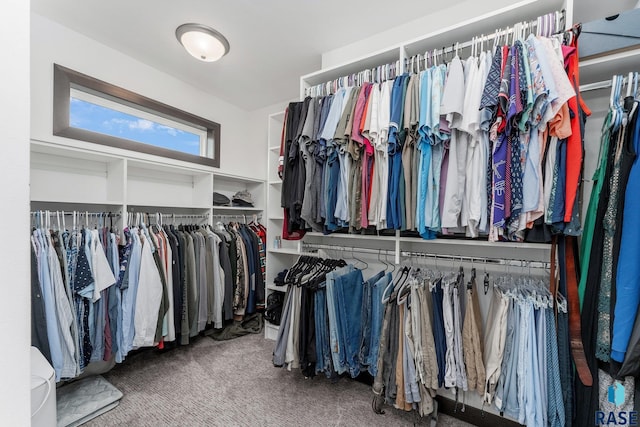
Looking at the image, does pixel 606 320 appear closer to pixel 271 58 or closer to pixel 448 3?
pixel 448 3

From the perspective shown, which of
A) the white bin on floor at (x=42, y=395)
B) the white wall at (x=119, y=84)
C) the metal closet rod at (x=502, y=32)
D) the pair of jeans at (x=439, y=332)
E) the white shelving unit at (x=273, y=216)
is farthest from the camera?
the white shelving unit at (x=273, y=216)

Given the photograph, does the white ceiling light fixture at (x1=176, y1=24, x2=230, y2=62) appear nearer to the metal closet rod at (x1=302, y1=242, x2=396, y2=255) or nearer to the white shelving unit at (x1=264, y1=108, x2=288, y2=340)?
the white shelving unit at (x1=264, y1=108, x2=288, y2=340)

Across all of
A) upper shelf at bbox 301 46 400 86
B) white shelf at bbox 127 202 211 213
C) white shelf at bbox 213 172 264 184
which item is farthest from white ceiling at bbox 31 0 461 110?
white shelf at bbox 127 202 211 213

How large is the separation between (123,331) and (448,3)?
3.17 m

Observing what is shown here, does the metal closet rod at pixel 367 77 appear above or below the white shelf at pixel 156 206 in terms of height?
above

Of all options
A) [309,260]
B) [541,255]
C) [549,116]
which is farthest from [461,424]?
[549,116]

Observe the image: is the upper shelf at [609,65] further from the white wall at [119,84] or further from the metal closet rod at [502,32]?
the white wall at [119,84]

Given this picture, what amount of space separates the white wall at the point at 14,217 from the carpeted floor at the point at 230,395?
1344 mm

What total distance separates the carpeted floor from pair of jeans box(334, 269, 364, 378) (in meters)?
0.29

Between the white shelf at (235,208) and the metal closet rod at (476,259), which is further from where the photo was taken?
the white shelf at (235,208)

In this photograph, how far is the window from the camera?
204 cm

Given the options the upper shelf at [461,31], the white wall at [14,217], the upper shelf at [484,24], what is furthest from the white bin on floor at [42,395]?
the upper shelf at [484,24]

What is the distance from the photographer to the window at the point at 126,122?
6.68ft

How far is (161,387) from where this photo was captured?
6.31 feet
